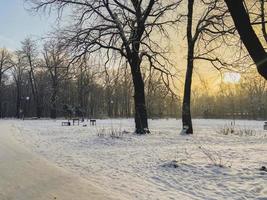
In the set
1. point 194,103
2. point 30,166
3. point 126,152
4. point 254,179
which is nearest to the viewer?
point 254,179

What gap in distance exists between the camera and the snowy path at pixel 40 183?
8031 millimetres

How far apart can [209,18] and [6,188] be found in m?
17.9

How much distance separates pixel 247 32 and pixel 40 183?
18.4 feet

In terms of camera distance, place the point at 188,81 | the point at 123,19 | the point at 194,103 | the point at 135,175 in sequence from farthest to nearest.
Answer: the point at 194,103 < the point at 188,81 < the point at 123,19 < the point at 135,175

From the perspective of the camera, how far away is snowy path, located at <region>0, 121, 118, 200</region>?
316 inches

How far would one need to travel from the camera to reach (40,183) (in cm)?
934

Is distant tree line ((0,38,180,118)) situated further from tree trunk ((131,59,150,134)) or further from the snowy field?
the snowy field

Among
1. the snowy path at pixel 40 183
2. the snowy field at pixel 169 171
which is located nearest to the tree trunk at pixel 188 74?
the snowy field at pixel 169 171

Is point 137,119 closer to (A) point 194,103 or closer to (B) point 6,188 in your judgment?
(B) point 6,188

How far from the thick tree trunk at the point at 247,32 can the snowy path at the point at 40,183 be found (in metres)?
4.15

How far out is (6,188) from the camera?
8797mm

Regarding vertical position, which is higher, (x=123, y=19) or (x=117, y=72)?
(x=123, y=19)

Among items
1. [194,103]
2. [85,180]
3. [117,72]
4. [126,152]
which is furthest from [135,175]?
[194,103]

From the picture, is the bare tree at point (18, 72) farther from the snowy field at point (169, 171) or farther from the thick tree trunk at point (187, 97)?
the snowy field at point (169, 171)
